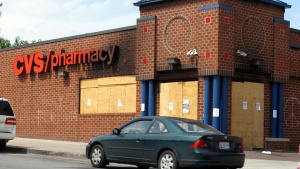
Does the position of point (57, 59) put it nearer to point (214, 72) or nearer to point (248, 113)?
point (214, 72)

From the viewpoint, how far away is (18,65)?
30531 millimetres

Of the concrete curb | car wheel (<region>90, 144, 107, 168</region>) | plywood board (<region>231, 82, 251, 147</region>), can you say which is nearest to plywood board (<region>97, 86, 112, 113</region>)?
the concrete curb

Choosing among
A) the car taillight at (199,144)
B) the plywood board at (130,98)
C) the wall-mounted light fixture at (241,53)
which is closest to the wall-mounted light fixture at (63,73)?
the plywood board at (130,98)

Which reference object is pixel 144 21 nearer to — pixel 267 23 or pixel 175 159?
pixel 267 23

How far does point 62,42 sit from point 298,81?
35.1 ft

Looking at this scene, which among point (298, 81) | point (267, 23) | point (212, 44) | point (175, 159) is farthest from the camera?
point (298, 81)

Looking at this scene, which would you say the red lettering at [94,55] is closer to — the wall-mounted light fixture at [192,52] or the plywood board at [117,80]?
the plywood board at [117,80]

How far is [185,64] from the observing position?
888 inches

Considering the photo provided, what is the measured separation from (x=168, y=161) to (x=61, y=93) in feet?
49.2

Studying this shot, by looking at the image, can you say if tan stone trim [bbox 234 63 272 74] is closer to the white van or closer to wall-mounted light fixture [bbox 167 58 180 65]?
wall-mounted light fixture [bbox 167 58 180 65]

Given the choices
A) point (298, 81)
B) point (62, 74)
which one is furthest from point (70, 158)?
point (298, 81)

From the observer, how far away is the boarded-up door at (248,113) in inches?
883

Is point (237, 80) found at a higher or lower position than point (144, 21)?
lower

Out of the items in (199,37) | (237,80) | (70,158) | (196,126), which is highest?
(199,37)
